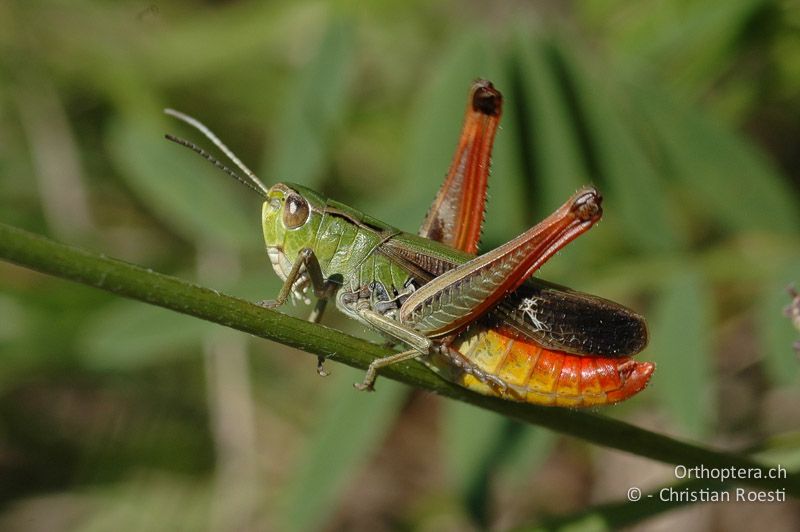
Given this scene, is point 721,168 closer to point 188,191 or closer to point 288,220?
point 288,220

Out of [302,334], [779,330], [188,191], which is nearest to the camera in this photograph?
[302,334]

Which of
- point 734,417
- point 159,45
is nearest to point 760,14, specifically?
point 734,417

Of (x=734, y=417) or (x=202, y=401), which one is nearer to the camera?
(x=734, y=417)

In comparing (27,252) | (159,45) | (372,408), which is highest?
(159,45)

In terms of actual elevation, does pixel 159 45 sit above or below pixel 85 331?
above

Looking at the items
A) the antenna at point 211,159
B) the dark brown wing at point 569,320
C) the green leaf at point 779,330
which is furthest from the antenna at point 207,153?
the green leaf at point 779,330

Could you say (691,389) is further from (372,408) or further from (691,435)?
(372,408)

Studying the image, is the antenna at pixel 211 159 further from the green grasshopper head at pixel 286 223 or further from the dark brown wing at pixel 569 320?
the dark brown wing at pixel 569 320

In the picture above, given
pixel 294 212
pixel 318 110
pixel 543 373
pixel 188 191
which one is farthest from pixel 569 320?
pixel 188 191

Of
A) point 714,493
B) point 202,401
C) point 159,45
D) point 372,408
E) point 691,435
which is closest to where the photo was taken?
point 714,493
